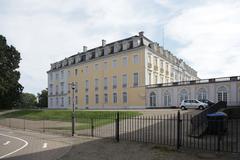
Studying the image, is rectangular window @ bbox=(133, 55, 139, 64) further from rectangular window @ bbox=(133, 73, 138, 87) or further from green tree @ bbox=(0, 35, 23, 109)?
green tree @ bbox=(0, 35, 23, 109)

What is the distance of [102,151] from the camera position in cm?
1184

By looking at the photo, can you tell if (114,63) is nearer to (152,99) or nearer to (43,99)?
(152,99)

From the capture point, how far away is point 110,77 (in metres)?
55.8

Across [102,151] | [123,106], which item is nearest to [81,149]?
[102,151]

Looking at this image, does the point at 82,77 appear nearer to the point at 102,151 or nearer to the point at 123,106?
the point at 123,106

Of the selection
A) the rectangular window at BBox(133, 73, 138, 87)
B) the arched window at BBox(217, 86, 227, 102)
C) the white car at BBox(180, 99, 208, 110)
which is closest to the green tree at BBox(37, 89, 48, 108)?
the rectangular window at BBox(133, 73, 138, 87)

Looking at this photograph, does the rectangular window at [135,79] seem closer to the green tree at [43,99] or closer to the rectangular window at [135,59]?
the rectangular window at [135,59]

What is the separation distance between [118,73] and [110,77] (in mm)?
2696

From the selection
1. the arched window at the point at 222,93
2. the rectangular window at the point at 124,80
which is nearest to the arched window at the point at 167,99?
the arched window at the point at 222,93

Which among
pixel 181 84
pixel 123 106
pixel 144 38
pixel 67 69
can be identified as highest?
pixel 144 38

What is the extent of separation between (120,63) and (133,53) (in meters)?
4.31

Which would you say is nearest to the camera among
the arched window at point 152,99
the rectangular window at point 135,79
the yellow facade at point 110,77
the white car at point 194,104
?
the white car at point 194,104

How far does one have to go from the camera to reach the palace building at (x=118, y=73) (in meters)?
49.4

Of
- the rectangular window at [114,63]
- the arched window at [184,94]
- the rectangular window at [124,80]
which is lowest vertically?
the arched window at [184,94]
